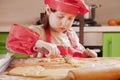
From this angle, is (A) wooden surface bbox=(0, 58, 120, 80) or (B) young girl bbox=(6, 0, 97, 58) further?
(B) young girl bbox=(6, 0, 97, 58)

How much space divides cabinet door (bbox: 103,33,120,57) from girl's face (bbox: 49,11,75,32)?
1.06 m

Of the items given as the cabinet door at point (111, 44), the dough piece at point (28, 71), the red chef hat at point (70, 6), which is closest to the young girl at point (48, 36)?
the red chef hat at point (70, 6)

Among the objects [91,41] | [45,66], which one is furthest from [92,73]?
[91,41]

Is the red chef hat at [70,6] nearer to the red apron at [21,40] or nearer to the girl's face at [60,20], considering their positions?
the girl's face at [60,20]

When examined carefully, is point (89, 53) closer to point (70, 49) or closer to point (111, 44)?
point (70, 49)

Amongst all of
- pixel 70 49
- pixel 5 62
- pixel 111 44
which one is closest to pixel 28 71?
pixel 5 62

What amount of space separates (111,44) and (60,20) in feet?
3.73

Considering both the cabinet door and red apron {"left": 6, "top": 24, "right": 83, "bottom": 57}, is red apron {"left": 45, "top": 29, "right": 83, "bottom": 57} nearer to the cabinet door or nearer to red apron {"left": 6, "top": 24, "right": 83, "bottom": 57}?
red apron {"left": 6, "top": 24, "right": 83, "bottom": 57}

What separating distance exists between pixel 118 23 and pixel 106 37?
312 millimetres

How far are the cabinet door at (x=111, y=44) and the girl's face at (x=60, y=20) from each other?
41.9 inches

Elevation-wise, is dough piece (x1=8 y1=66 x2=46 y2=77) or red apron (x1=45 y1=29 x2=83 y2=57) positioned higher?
red apron (x1=45 y1=29 x2=83 y2=57)

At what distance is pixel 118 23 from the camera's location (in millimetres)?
2299

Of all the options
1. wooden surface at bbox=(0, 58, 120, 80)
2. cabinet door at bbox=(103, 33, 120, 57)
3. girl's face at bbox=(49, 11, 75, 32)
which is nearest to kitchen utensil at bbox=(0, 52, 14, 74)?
wooden surface at bbox=(0, 58, 120, 80)

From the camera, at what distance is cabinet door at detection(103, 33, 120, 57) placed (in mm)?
2055
